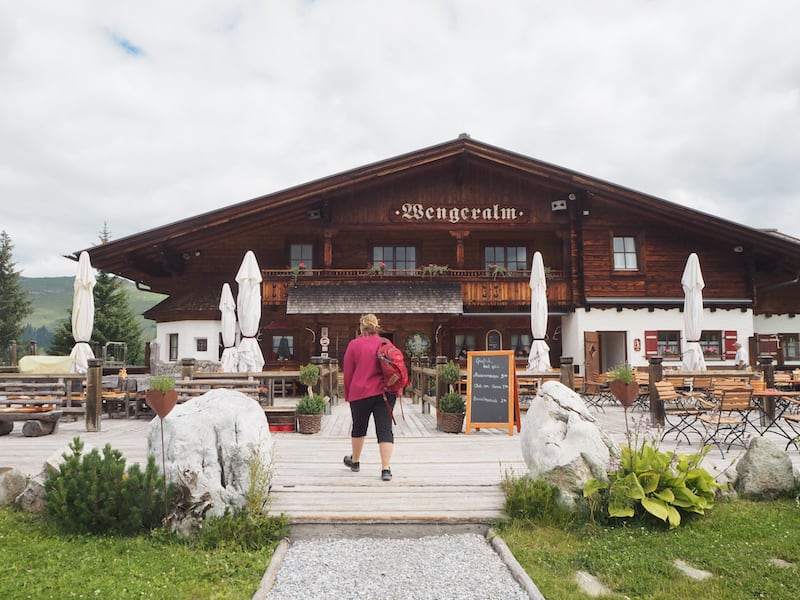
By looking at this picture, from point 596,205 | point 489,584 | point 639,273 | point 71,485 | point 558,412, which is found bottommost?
point 489,584

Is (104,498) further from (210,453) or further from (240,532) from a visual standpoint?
(240,532)

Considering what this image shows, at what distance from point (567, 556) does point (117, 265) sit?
19.0m

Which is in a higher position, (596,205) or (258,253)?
(596,205)

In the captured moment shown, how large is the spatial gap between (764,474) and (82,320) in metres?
11.6

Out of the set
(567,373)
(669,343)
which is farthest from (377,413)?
(669,343)

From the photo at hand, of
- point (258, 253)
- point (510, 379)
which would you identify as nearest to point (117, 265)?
point (258, 253)

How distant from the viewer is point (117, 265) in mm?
19188

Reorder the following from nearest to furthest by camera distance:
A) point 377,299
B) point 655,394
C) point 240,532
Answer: point 240,532 < point 655,394 < point 377,299

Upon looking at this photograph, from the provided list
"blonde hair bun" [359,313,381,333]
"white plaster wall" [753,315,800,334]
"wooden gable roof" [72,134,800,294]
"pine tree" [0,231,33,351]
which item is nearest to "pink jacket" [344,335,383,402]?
"blonde hair bun" [359,313,381,333]

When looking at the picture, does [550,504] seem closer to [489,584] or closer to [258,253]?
[489,584]

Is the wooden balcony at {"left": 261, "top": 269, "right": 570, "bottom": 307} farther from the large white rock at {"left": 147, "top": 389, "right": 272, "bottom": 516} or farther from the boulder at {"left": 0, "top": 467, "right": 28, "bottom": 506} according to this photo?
the large white rock at {"left": 147, "top": 389, "right": 272, "bottom": 516}

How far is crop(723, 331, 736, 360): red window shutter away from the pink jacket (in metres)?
17.4

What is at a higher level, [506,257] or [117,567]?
[506,257]

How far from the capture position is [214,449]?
15.4ft
